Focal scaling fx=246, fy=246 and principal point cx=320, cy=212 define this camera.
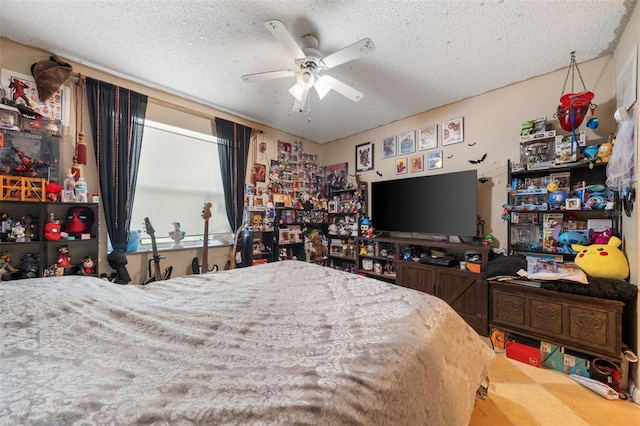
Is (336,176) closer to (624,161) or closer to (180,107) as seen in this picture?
(180,107)

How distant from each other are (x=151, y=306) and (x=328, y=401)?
0.95 m

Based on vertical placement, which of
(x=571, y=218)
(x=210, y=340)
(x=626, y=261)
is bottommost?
(x=210, y=340)

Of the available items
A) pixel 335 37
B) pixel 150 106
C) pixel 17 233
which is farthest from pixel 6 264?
pixel 335 37

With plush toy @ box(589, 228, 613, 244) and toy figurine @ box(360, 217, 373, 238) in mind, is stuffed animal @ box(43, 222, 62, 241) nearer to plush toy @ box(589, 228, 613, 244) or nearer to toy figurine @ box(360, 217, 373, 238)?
toy figurine @ box(360, 217, 373, 238)

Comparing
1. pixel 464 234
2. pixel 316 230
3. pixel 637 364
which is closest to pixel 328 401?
pixel 637 364

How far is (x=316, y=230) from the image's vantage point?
4137mm

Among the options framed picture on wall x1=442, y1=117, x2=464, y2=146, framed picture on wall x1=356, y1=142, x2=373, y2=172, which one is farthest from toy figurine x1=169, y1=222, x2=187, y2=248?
framed picture on wall x1=442, y1=117, x2=464, y2=146

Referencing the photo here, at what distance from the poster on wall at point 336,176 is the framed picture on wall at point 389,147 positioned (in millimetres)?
711

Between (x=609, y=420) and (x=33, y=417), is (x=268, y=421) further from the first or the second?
(x=609, y=420)

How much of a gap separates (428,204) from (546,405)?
1.95 metres

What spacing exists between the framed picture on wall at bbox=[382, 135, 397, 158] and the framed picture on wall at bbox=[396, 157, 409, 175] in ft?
0.45

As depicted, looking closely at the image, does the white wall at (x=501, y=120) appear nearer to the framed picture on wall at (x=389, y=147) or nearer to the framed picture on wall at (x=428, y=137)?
the framed picture on wall at (x=428, y=137)

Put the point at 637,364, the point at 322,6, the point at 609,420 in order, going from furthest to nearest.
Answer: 1. the point at 322,6
2. the point at 637,364
3. the point at 609,420

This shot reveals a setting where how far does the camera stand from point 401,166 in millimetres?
3426
